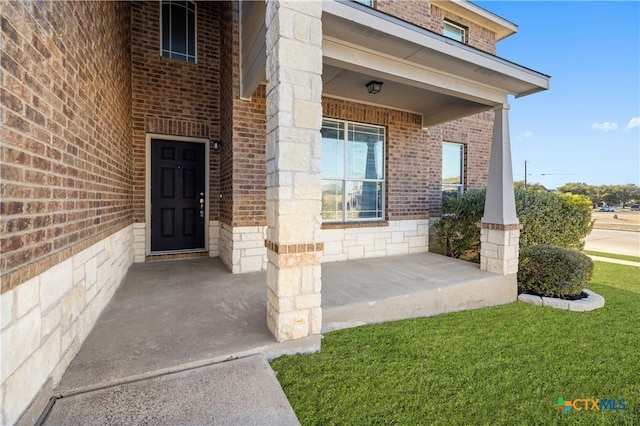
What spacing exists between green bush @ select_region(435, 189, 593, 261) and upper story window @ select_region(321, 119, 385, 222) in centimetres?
145

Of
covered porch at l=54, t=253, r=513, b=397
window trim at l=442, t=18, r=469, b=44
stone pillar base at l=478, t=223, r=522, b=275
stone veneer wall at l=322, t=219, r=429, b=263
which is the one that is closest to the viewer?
covered porch at l=54, t=253, r=513, b=397

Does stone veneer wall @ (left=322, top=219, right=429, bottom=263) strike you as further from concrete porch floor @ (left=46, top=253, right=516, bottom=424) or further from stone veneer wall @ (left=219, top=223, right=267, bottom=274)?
stone veneer wall @ (left=219, top=223, right=267, bottom=274)

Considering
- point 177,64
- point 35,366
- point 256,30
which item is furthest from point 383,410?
point 177,64

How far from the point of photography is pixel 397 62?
3.63m

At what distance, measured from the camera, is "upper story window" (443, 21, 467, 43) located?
7.29 m

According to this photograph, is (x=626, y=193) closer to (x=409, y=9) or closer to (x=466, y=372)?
(x=409, y=9)

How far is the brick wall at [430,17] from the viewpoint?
6.15m

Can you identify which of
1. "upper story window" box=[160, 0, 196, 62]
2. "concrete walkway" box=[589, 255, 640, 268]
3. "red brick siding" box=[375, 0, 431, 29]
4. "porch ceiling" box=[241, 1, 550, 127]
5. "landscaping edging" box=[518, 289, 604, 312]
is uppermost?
"red brick siding" box=[375, 0, 431, 29]

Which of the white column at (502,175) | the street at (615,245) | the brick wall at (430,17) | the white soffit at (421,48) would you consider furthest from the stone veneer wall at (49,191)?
the street at (615,245)

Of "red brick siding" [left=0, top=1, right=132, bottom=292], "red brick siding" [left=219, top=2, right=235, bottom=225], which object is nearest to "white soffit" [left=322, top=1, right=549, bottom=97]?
"red brick siding" [left=219, top=2, right=235, bottom=225]

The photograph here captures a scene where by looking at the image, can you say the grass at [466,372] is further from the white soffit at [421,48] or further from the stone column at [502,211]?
the white soffit at [421,48]

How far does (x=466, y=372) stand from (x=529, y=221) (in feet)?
13.6

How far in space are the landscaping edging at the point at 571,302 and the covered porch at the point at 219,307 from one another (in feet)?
1.19

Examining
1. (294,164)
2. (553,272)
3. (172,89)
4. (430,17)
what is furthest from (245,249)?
(430,17)
